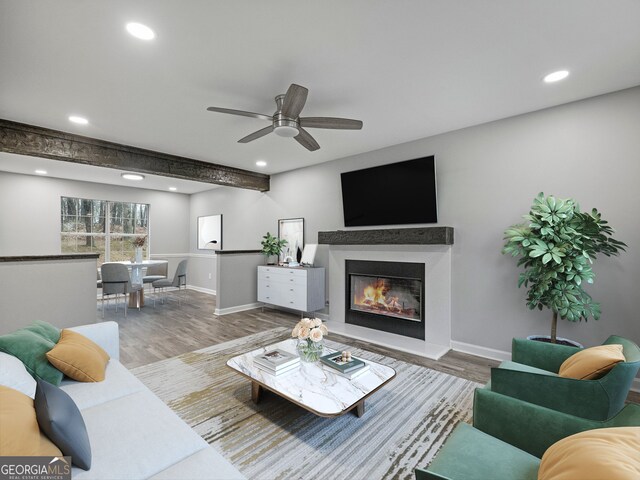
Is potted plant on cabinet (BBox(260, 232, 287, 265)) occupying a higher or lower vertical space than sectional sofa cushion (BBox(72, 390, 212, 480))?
higher

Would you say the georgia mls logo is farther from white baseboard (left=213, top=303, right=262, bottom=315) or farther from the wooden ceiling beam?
white baseboard (left=213, top=303, right=262, bottom=315)

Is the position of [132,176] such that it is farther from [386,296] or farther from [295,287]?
[386,296]

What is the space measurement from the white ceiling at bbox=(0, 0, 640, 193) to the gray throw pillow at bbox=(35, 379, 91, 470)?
2.02 metres

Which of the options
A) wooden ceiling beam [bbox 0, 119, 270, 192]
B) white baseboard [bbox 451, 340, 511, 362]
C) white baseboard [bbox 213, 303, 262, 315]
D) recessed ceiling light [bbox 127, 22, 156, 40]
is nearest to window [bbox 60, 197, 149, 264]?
wooden ceiling beam [bbox 0, 119, 270, 192]

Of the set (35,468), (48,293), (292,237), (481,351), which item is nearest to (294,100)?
(35,468)

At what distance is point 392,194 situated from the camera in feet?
13.3

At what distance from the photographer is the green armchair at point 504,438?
3.67 ft

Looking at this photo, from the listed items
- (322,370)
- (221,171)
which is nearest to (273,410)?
(322,370)

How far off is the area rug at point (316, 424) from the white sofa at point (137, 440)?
557 millimetres

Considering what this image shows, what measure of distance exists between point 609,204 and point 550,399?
7.10 ft

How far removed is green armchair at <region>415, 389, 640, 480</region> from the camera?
1.12m

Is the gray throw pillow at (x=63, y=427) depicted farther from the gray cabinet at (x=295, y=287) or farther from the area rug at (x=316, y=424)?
the gray cabinet at (x=295, y=287)

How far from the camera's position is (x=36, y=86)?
2.54 metres

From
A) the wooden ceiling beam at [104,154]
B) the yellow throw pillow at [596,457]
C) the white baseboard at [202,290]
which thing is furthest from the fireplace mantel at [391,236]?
the white baseboard at [202,290]
